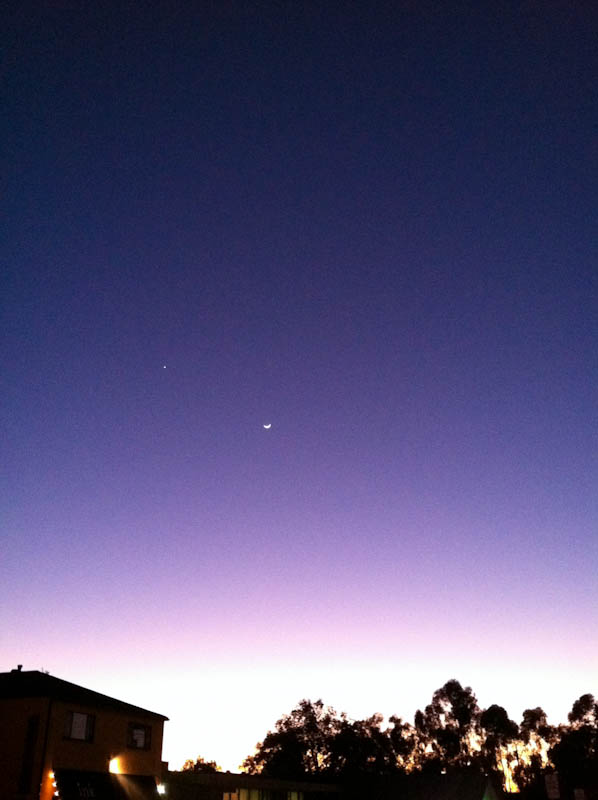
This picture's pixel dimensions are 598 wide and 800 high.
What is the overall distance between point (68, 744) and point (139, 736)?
238 inches

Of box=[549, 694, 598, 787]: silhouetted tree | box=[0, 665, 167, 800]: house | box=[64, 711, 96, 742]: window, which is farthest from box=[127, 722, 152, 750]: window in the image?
A: box=[549, 694, 598, 787]: silhouetted tree

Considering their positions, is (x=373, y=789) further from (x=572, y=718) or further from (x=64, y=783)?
(x=572, y=718)

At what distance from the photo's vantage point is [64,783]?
99.6 feet

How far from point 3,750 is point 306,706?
6226 centimetres

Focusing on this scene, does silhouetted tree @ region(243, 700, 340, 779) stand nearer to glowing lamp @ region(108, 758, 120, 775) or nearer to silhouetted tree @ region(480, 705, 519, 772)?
silhouetted tree @ region(480, 705, 519, 772)

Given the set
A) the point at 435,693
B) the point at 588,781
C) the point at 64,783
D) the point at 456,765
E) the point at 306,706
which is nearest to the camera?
the point at 64,783

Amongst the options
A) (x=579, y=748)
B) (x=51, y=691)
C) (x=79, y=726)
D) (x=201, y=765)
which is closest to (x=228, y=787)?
(x=79, y=726)

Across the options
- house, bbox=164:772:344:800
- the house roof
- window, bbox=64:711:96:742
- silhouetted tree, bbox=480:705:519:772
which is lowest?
house, bbox=164:772:344:800

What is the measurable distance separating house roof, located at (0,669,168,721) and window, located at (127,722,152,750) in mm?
638

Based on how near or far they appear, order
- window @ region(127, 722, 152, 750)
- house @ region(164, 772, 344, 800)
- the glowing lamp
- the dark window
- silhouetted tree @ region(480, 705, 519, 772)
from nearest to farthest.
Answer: the dark window → the glowing lamp → window @ region(127, 722, 152, 750) → house @ region(164, 772, 344, 800) → silhouetted tree @ region(480, 705, 519, 772)

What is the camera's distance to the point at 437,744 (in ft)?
308

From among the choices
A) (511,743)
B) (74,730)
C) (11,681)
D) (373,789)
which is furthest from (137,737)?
(511,743)

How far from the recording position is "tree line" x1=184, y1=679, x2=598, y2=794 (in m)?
82.3

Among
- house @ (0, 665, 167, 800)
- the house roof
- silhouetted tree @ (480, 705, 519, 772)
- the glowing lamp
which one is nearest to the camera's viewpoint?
house @ (0, 665, 167, 800)
